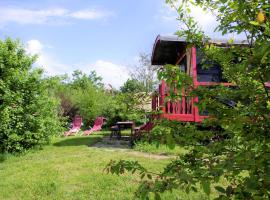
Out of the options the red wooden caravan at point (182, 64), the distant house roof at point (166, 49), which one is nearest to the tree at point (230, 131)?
the red wooden caravan at point (182, 64)

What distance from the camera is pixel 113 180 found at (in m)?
5.85

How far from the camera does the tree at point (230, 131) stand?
164 cm

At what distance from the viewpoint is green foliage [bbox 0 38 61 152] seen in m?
9.47

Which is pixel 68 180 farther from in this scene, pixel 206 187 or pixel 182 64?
pixel 182 64

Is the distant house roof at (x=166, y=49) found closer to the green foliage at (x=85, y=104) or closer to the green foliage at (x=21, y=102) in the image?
the green foliage at (x=21, y=102)

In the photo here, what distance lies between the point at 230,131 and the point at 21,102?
343 inches

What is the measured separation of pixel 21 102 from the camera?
32.7 feet

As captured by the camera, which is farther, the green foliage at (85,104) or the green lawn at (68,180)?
the green foliage at (85,104)

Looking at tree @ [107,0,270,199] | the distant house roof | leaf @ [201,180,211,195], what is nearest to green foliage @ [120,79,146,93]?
tree @ [107,0,270,199]

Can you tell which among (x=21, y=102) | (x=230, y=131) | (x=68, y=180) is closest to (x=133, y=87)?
(x=21, y=102)

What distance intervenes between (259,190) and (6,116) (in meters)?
8.47

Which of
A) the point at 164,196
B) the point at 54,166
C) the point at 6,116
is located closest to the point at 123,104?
the point at 164,196

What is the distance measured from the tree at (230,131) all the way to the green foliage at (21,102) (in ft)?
25.6

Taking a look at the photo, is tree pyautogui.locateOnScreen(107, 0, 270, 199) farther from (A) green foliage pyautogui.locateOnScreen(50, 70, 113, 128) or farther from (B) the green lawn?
(A) green foliage pyautogui.locateOnScreen(50, 70, 113, 128)
